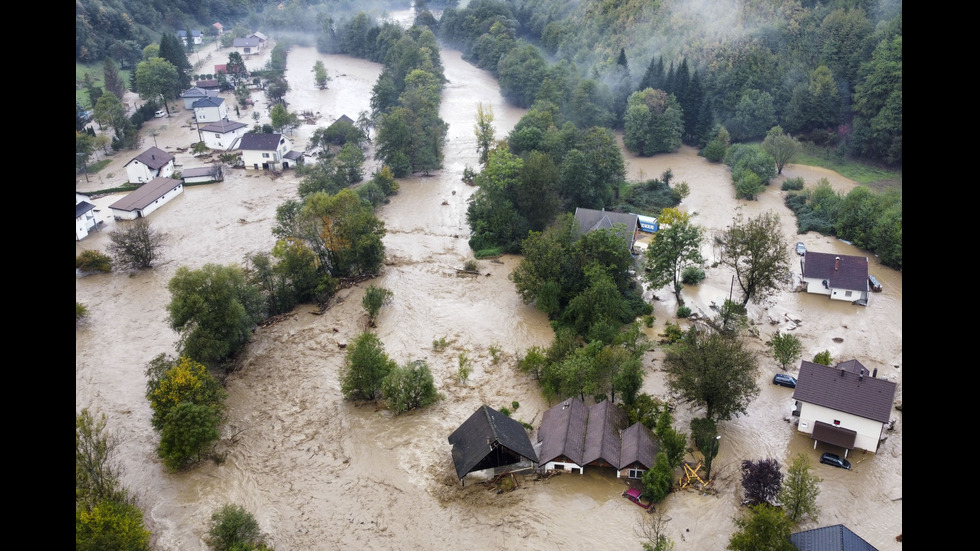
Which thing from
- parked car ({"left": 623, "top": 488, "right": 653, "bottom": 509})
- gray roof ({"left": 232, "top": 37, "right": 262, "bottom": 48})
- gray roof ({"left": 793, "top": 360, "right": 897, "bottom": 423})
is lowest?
parked car ({"left": 623, "top": 488, "right": 653, "bottom": 509})

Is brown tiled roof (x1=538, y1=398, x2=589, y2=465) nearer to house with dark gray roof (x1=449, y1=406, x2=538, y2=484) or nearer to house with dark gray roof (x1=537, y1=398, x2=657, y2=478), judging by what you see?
house with dark gray roof (x1=537, y1=398, x2=657, y2=478)

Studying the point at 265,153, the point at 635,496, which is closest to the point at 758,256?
the point at 635,496

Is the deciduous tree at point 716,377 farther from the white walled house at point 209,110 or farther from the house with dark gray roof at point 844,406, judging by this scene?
the white walled house at point 209,110

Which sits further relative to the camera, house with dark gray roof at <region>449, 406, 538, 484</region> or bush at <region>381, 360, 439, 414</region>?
bush at <region>381, 360, 439, 414</region>

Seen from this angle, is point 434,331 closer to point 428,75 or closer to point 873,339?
point 873,339

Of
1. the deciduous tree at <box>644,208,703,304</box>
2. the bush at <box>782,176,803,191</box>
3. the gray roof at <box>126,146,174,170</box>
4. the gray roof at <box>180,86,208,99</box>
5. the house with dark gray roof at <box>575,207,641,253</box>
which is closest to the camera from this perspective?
the deciduous tree at <box>644,208,703,304</box>

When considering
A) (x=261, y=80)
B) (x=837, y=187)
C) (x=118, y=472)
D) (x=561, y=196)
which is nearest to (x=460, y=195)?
(x=561, y=196)

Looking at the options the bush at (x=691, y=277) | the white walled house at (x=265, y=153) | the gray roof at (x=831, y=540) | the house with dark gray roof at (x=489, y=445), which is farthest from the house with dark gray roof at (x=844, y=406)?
the white walled house at (x=265, y=153)

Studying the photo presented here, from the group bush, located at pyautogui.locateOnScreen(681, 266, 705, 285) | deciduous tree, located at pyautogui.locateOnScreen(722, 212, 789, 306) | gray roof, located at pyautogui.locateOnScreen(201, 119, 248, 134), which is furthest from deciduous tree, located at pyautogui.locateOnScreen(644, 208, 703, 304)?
gray roof, located at pyautogui.locateOnScreen(201, 119, 248, 134)
